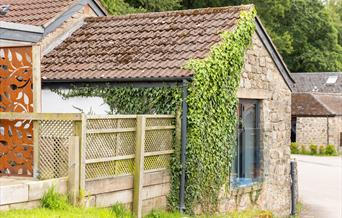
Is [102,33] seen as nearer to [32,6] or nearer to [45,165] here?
[32,6]

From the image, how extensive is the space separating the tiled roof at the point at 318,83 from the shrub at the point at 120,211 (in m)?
42.8

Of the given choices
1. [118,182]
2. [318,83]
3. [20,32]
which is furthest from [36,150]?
[318,83]

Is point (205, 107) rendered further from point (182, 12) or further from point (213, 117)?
point (182, 12)

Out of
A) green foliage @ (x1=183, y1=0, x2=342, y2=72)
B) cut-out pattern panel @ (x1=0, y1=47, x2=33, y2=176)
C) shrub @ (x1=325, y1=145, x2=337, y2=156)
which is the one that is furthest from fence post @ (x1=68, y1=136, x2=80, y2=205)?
green foliage @ (x1=183, y1=0, x2=342, y2=72)

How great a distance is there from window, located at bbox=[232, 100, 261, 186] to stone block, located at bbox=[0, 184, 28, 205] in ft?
19.6

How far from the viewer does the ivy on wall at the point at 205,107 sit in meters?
11.5

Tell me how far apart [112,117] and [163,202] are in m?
2.12

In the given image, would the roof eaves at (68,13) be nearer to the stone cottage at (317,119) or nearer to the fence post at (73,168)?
the fence post at (73,168)

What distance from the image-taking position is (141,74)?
A: 11984mm

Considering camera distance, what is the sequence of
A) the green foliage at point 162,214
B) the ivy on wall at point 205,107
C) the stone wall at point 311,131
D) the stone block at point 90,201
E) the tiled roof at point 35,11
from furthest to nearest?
the stone wall at point 311,131
the tiled roof at point 35,11
the ivy on wall at point 205,107
the green foliage at point 162,214
the stone block at point 90,201

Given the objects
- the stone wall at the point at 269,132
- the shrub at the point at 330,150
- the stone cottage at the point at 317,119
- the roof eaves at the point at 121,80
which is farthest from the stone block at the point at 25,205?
the stone cottage at the point at 317,119

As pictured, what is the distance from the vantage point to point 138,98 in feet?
39.4

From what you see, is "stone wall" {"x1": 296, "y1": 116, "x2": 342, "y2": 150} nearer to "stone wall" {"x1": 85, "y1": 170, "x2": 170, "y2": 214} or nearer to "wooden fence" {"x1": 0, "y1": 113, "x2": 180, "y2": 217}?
"stone wall" {"x1": 85, "y1": 170, "x2": 170, "y2": 214}

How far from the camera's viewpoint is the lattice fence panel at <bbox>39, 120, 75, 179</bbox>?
29.5ft
